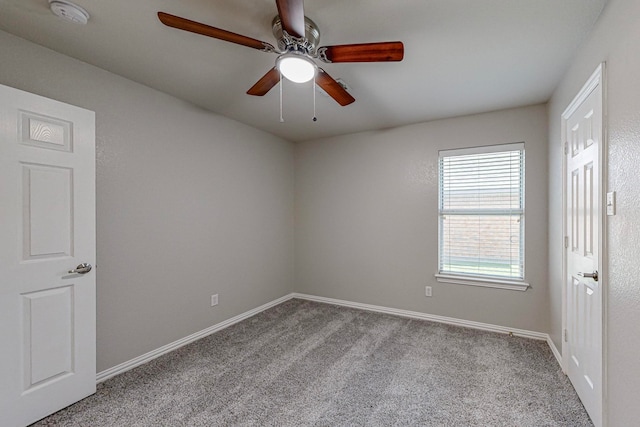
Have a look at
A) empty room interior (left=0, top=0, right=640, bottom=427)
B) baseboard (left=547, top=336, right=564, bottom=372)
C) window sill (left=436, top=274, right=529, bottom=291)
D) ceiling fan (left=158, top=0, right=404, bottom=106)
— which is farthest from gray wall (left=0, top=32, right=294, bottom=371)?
baseboard (left=547, top=336, right=564, bottom=372)

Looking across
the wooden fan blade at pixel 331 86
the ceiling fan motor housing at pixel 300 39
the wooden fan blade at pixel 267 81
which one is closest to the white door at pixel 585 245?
the wooden fan blade at pixel 331 86

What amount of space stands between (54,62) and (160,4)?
1.09 metres

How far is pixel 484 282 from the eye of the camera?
10.8 feet

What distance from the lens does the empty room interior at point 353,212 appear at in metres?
1.68

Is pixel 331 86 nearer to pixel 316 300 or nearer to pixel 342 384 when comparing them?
pixel 342 384

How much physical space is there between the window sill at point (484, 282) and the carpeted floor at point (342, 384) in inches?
20.2

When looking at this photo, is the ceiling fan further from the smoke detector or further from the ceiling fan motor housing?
the smoke detector

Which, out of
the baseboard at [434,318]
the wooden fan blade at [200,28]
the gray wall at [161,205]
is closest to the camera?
the wooden fan blade at [200,28]

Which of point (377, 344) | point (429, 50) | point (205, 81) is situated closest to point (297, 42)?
point (429, 50)

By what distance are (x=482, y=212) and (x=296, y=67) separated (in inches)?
108

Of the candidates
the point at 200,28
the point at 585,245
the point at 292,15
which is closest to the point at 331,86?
the point at 292,15

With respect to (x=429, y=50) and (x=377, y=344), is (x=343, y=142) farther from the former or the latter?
(x=377, y=344)

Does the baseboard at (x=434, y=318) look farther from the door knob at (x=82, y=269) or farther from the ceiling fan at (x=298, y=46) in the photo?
the ceiling fan at (x=298, y=46)

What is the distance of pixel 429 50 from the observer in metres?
2.06
